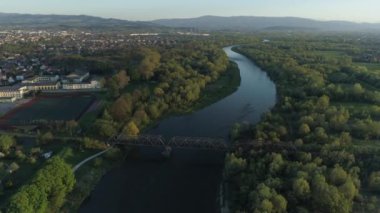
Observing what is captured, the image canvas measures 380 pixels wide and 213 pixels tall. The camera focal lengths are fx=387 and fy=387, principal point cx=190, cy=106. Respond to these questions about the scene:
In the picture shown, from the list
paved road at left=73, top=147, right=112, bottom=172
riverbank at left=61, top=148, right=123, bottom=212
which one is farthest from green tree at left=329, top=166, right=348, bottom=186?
paved road at left=73, top=147, right=112, bottom=172

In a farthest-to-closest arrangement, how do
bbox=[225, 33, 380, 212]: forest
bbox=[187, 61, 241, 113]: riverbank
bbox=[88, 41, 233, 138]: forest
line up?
bbox=[187, 61, 241, 113]: riverbank → bbox=[88, 41, 233, 138]: forest → bbox=[225, 33, 380, 212]: forest

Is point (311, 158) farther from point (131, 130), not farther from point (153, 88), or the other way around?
point (153, 88)

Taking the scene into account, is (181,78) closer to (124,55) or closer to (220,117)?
(220,117)

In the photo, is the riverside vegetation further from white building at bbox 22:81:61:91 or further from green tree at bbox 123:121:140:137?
white building at bbox 22:81:61:91

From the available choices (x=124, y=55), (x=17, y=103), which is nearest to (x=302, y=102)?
(x=17, y=103)

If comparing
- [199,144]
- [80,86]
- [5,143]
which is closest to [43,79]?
[80,86]

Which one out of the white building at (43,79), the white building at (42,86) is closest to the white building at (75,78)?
the white building at (43,79)

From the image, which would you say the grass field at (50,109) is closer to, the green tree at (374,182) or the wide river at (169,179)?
the wide river at (169,179)
